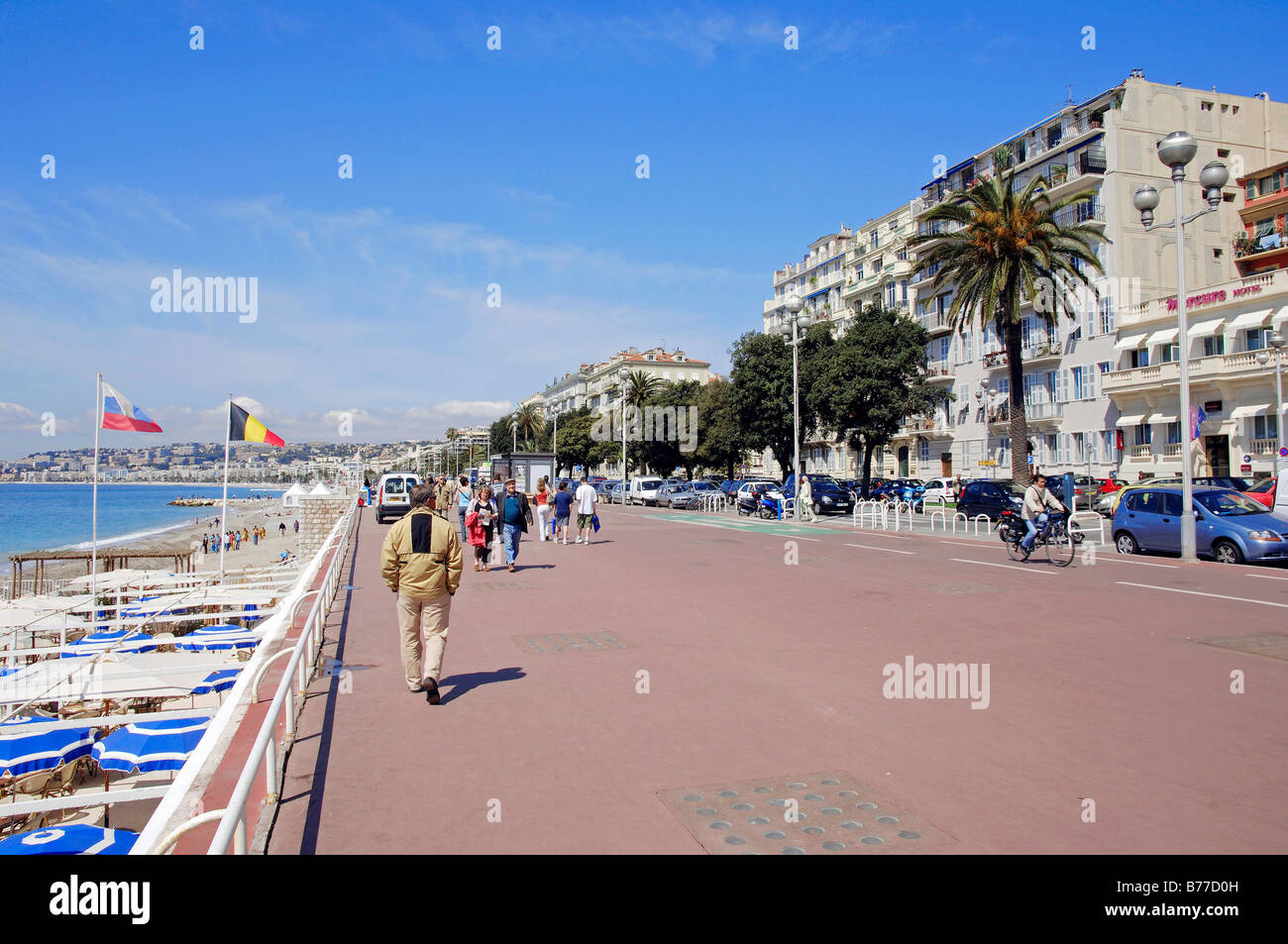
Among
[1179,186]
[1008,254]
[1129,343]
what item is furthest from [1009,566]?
[1129,343]

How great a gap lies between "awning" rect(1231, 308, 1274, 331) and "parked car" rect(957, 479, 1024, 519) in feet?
44.1

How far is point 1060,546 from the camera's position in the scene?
52.7 feet

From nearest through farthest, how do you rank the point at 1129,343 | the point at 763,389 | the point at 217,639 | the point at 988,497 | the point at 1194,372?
the point at 217,639 < the point at 988,497 < the point at 1194,372 < the point at 1129,343 < the point at 763,389

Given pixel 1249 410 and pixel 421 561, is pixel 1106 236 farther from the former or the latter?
pixel 421 561

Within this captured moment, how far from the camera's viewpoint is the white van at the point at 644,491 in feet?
172

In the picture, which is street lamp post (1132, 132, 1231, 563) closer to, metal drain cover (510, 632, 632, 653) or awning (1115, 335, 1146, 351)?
metal drain cover (510, 632, 632, 653)

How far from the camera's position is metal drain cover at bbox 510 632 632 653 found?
860 cm

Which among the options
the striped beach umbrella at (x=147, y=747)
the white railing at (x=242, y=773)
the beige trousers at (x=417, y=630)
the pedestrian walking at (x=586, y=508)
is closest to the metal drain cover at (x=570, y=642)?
the beige trousers at (x=417, y=630)

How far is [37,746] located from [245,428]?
13.5 metres

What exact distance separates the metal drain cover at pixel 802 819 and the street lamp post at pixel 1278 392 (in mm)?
31965

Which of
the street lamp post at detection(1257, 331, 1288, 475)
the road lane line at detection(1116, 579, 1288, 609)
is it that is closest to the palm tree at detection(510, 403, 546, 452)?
the street lamp post at detection(1257, 331, 1288, 475)

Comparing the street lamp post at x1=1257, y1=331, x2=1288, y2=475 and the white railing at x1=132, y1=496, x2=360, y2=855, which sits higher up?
the street lamp post at x1=1257, y1=331, x2=1288, y2=475
